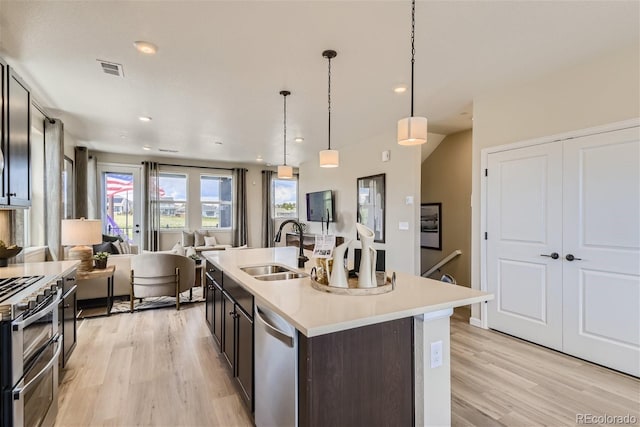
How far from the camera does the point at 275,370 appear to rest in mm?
1578

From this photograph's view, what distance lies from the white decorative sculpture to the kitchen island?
0.27 ft

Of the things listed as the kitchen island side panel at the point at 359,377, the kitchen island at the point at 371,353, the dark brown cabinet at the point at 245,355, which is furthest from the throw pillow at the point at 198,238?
the kitchen island side panel at the point at 359,377

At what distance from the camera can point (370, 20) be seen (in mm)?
2213

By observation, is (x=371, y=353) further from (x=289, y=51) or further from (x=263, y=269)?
(x=289, y=51)

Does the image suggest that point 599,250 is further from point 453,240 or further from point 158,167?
point 158,167

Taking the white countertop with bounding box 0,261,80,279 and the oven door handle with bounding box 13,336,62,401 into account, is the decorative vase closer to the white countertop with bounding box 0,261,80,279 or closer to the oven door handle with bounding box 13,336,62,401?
the oven door handle with bounding box 13,336,62,401

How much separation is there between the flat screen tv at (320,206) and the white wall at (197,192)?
1.96m

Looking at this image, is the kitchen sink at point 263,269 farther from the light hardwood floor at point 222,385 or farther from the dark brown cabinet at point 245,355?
the light hardwood floor at point 222,385

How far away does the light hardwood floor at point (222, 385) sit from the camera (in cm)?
209

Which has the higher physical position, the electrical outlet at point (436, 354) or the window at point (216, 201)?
the window at point (216, 201)

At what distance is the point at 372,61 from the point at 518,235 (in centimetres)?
231

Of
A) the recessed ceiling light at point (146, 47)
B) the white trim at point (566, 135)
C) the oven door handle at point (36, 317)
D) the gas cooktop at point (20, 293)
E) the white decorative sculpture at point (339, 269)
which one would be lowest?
the oven door handle at point (36, 317)

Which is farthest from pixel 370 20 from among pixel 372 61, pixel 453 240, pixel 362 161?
pixel 453 240

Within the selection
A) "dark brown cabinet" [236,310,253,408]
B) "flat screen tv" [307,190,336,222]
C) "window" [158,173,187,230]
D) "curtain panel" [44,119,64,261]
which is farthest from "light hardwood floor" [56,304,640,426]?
"window" [158,173,187,230]
